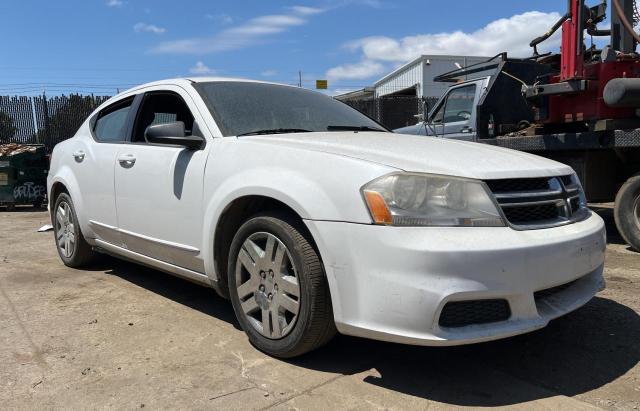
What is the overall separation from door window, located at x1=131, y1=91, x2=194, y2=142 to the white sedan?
210 millimetres

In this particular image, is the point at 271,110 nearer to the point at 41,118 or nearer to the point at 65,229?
the point at 65,229

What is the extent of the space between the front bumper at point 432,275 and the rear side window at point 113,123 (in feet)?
8.20

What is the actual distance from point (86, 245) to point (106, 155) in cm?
108

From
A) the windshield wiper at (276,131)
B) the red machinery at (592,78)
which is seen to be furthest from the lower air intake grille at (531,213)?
the red machinery at (592,78)

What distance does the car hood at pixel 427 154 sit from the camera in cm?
262

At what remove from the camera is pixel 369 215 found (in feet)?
8.16

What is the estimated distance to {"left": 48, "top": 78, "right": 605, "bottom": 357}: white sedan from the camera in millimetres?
2426

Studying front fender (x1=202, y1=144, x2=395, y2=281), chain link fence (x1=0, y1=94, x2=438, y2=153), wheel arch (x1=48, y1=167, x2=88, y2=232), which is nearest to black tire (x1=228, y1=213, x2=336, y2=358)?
front fender (x1=202, y1=144, x2=395, y2=281)

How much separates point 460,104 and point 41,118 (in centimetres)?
1265

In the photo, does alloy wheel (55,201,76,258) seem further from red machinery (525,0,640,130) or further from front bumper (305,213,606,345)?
red machinery (525,0,640,130)

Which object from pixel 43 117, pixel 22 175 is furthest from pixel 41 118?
pixel 22 175

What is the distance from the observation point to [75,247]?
16.6 feet

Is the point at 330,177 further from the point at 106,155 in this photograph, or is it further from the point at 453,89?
the point at 453,89

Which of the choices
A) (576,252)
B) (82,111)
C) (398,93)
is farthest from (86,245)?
(398,93)
